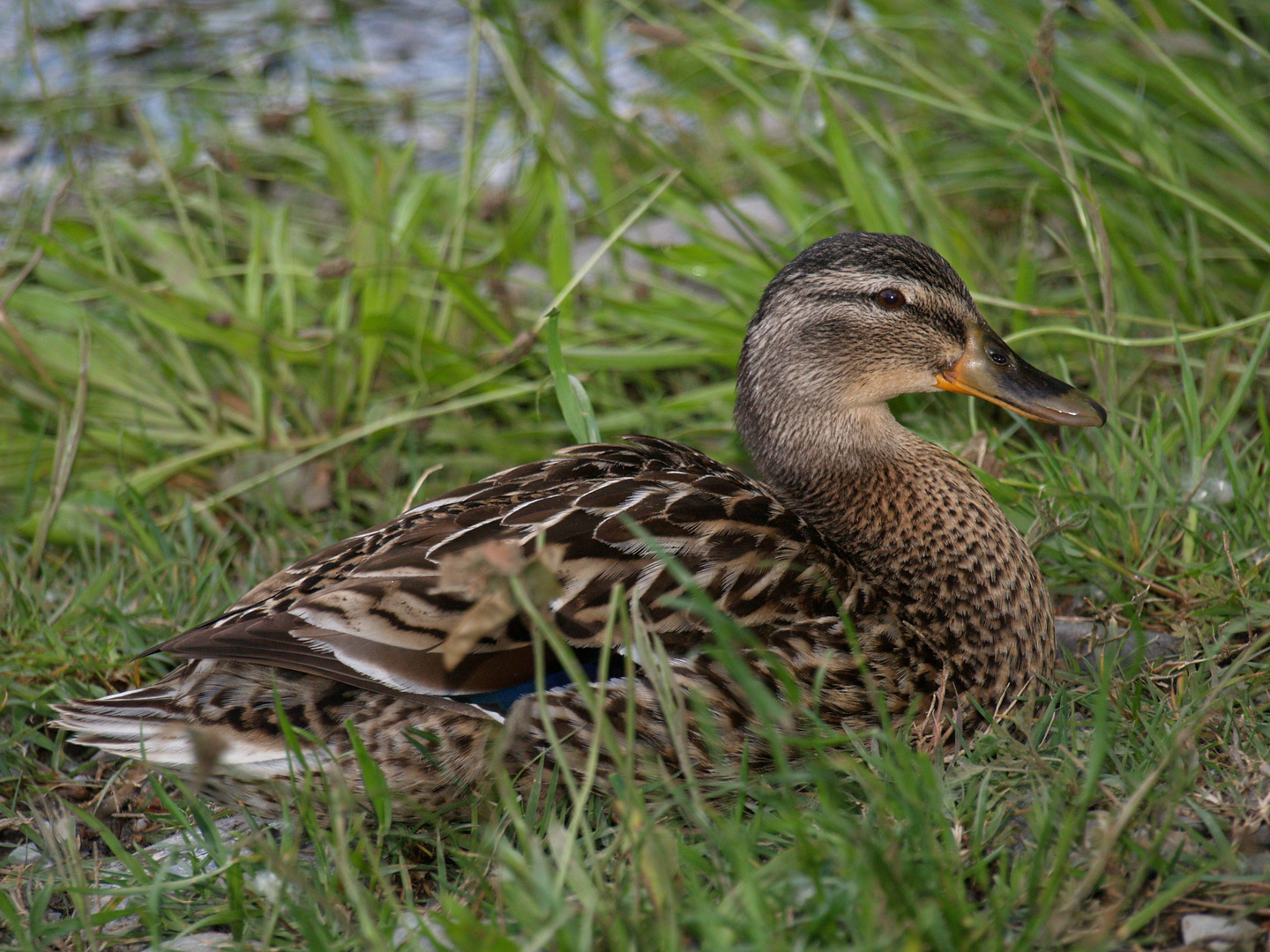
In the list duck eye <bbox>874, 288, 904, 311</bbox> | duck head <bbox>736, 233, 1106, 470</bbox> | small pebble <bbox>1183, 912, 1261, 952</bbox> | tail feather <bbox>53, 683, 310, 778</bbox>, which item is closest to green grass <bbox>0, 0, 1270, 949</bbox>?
small pebble <bbox>1183, 912, 1261, 952</bbox>

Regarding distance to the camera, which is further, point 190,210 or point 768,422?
point 190,210

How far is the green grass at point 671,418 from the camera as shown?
1940mm

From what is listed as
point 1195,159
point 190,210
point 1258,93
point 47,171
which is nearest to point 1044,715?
point 1195,159

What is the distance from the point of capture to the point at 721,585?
2594 millimetres

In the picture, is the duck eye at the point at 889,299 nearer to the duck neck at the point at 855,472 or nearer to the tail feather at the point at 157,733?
the duck neck at the point at 855,472

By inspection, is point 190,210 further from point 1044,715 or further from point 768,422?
point 1044,715

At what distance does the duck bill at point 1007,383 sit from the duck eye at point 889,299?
7.7 inches

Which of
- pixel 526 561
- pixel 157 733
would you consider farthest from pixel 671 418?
pixel 157 733

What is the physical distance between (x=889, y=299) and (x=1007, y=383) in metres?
0.35

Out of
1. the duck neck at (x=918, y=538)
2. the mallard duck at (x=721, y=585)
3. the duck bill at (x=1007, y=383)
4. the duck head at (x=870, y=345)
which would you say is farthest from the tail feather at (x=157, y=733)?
the duck bill at (x=1007, y=383)

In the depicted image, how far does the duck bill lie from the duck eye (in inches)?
7.7

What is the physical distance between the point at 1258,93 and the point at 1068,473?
1879 millimetres

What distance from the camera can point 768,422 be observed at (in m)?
3.12

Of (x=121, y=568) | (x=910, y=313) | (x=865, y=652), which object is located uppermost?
(x=910, y=313)
